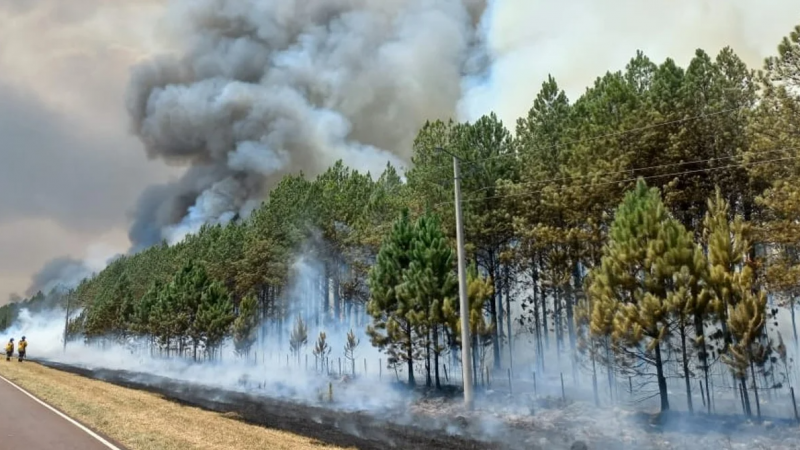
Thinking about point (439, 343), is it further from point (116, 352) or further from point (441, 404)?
point (116, 352)

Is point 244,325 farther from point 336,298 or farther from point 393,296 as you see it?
point 393,296

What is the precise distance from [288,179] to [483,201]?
94.6 ft

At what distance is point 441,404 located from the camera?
2973cm

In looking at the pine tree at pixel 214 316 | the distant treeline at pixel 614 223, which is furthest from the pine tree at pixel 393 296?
the pine tree at pixel 214 316

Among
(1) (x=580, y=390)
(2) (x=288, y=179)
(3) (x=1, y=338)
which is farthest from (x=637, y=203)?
(3) (x=1, y=338)

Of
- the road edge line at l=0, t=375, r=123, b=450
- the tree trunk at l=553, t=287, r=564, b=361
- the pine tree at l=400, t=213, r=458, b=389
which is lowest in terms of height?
the road edge line at l=0, t=375, r=123, b=450

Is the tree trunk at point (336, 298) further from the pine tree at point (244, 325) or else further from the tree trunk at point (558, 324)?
the tree trunk at point (558, 324)

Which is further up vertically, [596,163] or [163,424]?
[596,163]

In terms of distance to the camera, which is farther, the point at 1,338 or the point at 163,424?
the point at 1,338

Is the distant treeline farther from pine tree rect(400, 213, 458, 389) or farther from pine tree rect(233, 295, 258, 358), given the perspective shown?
pine tree rect(233, 295, 258, 358)

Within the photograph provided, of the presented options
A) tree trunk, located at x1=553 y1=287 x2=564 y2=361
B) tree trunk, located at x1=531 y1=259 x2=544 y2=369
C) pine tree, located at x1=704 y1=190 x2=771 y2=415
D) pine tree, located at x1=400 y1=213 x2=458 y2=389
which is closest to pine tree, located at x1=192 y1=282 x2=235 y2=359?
pine tree, located at x1=400 y1=213 x2=458 y2=389

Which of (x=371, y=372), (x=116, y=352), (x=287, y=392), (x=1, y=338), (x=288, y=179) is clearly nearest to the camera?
(x=287, y=392)

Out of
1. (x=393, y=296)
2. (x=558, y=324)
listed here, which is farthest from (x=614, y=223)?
(x=558, y=324)

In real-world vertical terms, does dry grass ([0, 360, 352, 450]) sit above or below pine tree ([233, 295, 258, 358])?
below
